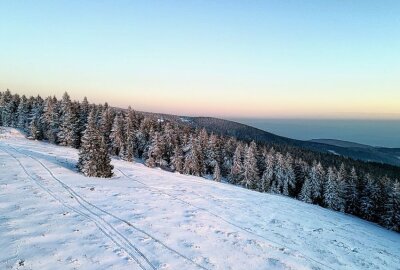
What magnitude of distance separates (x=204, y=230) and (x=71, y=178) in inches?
684

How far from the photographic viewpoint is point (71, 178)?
103 ft

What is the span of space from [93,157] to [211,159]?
164 ft

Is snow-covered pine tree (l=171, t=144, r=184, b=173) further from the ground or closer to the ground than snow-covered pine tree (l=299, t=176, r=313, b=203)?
further from the ground

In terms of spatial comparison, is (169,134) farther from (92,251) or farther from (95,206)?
(92,251)

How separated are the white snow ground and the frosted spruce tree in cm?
247

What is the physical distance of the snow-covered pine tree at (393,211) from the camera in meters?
55.6

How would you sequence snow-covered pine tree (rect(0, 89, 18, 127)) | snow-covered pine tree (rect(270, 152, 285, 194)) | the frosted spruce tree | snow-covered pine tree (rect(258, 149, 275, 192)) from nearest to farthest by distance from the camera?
the frosted spruce tree → snow-covered pine tree (rect(258, 149, 275, 192)) → snow-covered pine tree (rect(270, 152, 285, 194)) → snow-covered pine tree (rect(0, 89, 18, 127))

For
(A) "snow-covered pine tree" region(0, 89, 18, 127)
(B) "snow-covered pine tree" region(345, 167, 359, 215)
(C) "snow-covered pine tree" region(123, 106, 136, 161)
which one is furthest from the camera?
(A) "snow-covered pine tree" region(0, 89, 18, 127)

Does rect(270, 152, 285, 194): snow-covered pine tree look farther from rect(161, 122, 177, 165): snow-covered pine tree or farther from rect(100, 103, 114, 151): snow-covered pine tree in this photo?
rect(100, 103, 114, 151): snow-covered pine tree

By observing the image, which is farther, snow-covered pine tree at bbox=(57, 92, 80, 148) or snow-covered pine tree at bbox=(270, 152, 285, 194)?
snow-covered pine tree at bbox=(270, 152, 285, 194)

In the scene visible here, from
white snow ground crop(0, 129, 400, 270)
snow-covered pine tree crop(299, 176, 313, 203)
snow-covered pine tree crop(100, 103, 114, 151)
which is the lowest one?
snow-covered pine tree crop(299, 176, 313, 203)

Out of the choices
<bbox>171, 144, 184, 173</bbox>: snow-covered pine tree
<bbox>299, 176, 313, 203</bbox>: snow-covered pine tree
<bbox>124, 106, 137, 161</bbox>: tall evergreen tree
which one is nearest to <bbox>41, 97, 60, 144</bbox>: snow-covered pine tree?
<bbox>124, 106, 137, 161</bbox>: tall evergreen tree

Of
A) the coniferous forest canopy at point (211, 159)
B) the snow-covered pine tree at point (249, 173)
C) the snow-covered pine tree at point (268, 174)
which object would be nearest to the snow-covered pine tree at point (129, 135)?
the coniferous forest canopy at point (211, 159)

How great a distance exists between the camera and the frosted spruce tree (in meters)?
35.0
